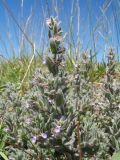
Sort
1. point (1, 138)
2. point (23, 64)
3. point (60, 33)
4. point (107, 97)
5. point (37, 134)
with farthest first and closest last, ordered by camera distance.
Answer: point (23, 64) < point (1, 138) < point (107, 97) < point (37, 134) < point (60, 33)

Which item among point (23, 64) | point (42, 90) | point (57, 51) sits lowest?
point (42, 90)

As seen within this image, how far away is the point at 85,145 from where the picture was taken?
206 centimetres

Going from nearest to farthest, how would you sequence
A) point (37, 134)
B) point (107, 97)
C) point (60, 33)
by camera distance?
point (60, 33) → point (37, 134) → point (107, 97)

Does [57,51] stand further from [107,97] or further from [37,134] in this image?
[107,97]

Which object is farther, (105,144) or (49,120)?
(105,144)

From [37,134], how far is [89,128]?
29cm

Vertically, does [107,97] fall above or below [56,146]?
above

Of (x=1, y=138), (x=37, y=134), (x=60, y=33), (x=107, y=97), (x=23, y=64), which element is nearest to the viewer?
(x=60, y=33)

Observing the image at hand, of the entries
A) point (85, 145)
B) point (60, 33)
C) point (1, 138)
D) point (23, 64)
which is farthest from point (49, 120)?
point (23, 64)

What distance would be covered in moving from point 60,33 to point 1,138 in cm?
116

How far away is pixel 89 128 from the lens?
214 centimetres

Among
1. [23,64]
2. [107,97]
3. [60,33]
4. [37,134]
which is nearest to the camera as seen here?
[60,33]

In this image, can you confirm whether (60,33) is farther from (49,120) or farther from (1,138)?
(1,138)

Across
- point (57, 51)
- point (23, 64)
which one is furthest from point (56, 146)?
point (23, 64)
